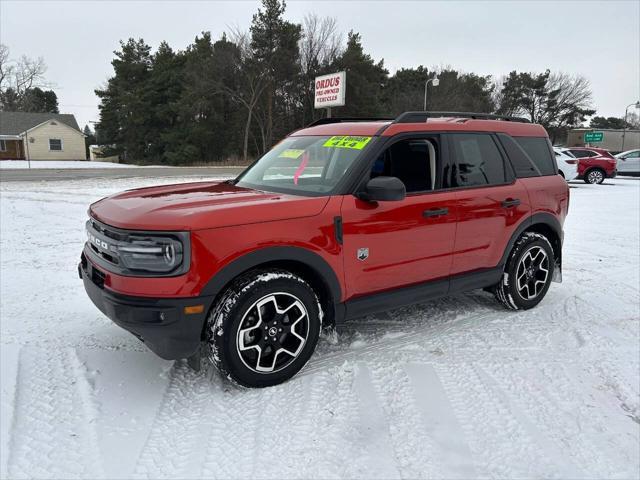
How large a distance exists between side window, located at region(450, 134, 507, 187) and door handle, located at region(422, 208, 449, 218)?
0.29 m

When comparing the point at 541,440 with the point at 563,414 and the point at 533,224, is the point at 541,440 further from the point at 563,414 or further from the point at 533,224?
the point at 533,224

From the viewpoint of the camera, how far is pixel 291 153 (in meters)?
4.27

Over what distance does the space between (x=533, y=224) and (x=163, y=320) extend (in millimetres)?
3605

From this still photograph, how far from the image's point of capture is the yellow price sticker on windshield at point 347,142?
12.2 feet

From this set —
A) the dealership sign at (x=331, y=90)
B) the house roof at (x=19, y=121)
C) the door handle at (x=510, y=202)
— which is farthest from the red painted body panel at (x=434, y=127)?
the house roof at (x=19, y=121)

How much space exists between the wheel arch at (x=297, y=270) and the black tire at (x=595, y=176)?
2066 cm

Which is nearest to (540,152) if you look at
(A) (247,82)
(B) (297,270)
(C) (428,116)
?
(C) (428,116)

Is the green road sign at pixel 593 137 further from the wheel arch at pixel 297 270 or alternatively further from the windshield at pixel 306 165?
the wheel arch at pixel 297 270

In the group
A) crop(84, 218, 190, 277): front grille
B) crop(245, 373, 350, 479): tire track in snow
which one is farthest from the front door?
crop(84, 218, 190, 277): front grille

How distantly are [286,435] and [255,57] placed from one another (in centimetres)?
4477

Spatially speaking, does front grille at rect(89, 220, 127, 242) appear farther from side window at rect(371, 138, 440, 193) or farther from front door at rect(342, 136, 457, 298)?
side window at rect(371, 138, 440, 193)

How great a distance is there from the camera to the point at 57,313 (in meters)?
4.41

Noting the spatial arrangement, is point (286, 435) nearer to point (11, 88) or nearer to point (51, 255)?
point (51, 255)

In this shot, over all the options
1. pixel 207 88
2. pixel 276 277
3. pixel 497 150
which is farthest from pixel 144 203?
pixel 207 88
